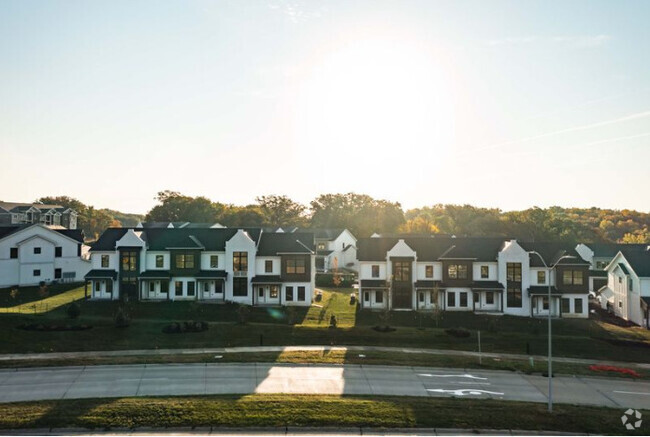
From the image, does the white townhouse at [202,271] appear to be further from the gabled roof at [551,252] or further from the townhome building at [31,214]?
the townhome building at [31,214]

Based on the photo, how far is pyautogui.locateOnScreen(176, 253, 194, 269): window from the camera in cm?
5819

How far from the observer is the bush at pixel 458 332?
146 ft

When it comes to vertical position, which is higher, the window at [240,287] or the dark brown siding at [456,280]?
the dark brown siding at [456,280]

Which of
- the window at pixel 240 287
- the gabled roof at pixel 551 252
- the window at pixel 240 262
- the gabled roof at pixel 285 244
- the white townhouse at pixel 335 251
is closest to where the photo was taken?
the gabled roof at pixel 551 252

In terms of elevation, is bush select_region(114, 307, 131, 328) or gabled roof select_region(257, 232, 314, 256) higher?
gabled roof select_region(257, 232, 314, 256)

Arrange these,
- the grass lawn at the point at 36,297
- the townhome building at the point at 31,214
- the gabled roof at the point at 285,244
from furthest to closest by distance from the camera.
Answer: the townhome building at the point at 31,214 → the gabled roof at the point at 285,244 → the grass lawn at the point at 36,297

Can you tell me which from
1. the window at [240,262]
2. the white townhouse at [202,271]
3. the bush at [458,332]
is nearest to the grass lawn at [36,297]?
the white townhouse at [202,271]

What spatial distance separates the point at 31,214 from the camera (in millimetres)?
110375

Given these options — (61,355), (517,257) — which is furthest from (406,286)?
(61,355)

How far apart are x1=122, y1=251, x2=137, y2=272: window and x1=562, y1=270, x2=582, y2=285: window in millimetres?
51531

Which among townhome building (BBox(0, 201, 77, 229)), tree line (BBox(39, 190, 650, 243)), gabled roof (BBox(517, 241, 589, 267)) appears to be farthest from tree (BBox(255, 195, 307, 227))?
gabled roof (BBox(517, 241, 589, 267))

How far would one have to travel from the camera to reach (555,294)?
177ft

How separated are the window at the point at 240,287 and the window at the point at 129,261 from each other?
40.8ft

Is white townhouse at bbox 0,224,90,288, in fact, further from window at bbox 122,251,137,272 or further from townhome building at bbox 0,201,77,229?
townhome building at bbox 0,201,77,229
